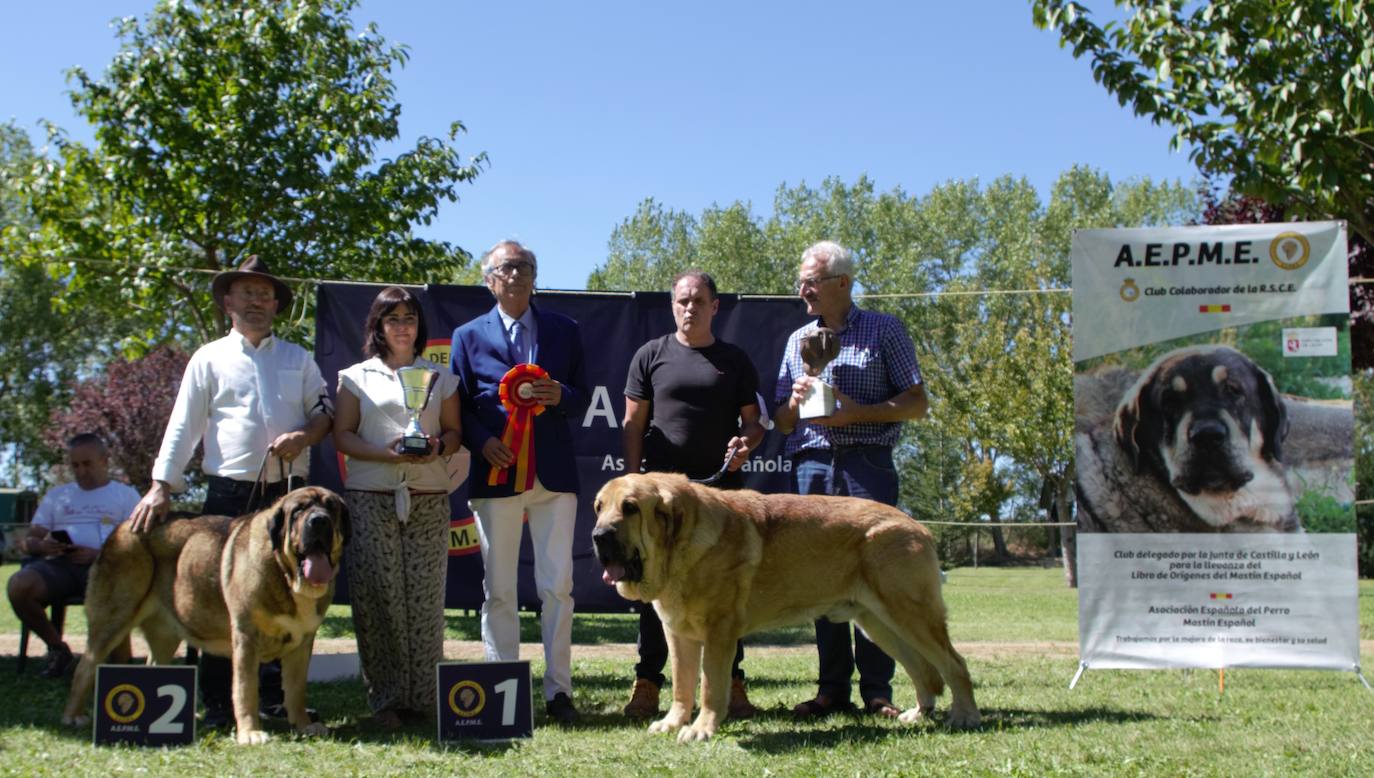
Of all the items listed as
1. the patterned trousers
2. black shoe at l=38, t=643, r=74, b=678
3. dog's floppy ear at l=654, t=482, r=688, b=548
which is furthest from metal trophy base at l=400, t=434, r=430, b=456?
black shoe at l=38, t=643, r=74, b=678

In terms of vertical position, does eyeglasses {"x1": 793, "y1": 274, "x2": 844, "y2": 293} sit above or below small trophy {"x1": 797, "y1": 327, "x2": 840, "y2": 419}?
above

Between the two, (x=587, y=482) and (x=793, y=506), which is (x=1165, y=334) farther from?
(x=587, y=482)

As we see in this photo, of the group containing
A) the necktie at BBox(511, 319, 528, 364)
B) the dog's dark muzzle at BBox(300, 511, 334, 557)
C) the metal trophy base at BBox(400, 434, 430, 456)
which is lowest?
the dog's dark muzzle at BBox(300, 511, 334, 557)

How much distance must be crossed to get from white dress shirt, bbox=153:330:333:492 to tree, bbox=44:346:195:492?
1560 cm

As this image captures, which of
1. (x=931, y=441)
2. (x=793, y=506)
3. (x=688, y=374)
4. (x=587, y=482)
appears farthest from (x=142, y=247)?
(x=931, y=441)

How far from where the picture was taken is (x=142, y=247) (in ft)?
39.4

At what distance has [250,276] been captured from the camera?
5840 mm

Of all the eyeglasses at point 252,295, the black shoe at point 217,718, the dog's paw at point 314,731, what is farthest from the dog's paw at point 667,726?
the eyeglasses at point 252,295

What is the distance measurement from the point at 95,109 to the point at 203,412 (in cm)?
794

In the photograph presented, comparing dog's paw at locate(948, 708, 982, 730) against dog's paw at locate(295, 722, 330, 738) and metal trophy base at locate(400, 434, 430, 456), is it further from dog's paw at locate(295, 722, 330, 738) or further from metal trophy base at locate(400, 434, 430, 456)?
dog's paw at locate(295, 722, 330, 738)

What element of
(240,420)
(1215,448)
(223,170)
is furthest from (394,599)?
(223,170)

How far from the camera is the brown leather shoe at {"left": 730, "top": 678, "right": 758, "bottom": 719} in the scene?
6094 mm

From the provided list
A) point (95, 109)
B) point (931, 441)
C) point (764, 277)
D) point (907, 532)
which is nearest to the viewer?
point (907, 532)

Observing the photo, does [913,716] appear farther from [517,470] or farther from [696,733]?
[517,470]
